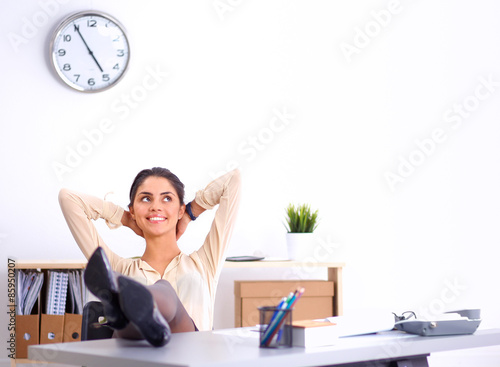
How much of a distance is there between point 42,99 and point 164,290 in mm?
2248

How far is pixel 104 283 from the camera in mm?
1292

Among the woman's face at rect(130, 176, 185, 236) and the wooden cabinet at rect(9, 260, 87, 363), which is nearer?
the woman's face at rect(130, 176, 185, 236)

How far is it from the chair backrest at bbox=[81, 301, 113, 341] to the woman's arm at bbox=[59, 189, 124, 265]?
35 centimetres

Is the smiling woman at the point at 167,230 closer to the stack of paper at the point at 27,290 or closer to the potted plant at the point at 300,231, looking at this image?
the stack of paper at the point at 27,290

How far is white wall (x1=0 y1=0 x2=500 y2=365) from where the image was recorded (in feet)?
11.2

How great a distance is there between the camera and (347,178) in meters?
3.85

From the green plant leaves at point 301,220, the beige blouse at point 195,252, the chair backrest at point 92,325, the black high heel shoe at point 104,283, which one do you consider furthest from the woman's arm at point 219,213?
the green plant leaves at point 301,220

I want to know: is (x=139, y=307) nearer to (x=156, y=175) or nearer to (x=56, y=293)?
(x=156, y=175)

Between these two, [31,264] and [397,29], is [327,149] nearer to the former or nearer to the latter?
[397,29]

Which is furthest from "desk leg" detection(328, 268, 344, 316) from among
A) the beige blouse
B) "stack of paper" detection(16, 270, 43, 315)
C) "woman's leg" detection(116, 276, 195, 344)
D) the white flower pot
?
"woman's leg" detection(116, 276, 195, 344)

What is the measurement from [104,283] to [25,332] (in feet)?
6.07

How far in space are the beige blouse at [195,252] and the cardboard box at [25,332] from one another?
2.65ft

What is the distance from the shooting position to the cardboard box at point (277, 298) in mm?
3246

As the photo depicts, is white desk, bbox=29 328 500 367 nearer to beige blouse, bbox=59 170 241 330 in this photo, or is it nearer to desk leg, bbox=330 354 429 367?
desk leg, bbox=330 354 429 367
